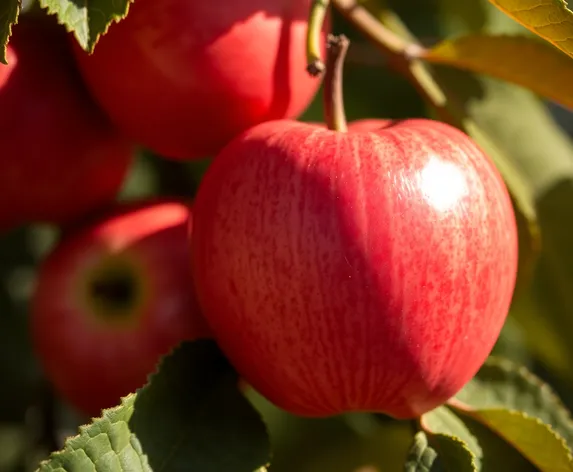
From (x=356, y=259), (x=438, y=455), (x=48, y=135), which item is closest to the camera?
(x=356, y=259)

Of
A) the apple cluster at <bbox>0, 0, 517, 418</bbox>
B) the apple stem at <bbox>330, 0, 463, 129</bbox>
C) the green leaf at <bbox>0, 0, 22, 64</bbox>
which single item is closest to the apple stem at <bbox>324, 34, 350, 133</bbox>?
the apple cluster at <bbox>0, 0, 517, 418</bbox>

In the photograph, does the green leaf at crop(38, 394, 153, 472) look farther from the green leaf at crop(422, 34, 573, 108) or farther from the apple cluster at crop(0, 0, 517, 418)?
the green leaf at crop(422, 34, 573, 108)

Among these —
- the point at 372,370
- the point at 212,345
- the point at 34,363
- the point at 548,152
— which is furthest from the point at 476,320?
the point at 34,363

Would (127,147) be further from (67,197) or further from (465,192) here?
(465,192)

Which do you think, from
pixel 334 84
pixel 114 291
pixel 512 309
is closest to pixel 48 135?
pixel 114 291

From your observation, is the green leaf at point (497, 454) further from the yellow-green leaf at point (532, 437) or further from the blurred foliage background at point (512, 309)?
the blurred foliage background at point (512, 309)

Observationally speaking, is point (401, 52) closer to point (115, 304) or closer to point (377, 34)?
point (377, 34)
